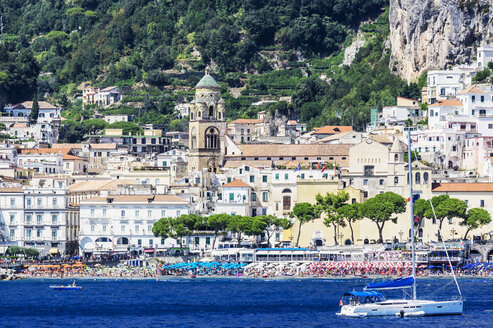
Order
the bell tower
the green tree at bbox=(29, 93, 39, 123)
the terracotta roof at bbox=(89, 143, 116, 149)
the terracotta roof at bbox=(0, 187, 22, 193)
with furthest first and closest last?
the green tree at bbox=(29, 93, 39, 123)
the terracotta roof at bbox=(89, 143, 116, 149)
the bell tower
the terracotta roof at bbox=(0, 187, 22, 193)

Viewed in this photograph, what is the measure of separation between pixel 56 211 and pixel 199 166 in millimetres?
17965

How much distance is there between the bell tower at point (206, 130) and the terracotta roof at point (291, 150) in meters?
3.20

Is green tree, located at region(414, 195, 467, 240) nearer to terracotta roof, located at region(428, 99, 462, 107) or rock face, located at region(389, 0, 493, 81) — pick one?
terracotta roof, located at region(428, 99, 462, 107)

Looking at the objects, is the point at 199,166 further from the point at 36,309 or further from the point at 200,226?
the point at 36,309

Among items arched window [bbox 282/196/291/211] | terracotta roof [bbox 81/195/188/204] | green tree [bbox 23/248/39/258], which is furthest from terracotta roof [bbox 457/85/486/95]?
green tree [bbox 23/248/39/258]

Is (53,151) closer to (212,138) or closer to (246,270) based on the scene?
(212,138)

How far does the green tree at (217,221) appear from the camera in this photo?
12775 centimetres

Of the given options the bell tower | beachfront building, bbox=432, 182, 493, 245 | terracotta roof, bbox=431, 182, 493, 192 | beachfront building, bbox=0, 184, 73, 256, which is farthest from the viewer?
the bell tower

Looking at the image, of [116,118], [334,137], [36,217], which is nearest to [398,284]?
[36,217]

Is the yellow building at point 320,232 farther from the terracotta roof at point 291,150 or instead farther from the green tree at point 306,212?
the terracotta roof at point 291,150

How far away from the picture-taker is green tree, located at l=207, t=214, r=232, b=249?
127750 millimetres

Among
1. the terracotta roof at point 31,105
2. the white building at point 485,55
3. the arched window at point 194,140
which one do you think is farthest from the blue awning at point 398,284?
the terracotta roof at point 31,105

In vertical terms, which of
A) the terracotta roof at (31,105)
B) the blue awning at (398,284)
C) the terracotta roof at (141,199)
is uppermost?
the terracotta roof at (31,105)

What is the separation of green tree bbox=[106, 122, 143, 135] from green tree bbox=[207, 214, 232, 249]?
174 ft
